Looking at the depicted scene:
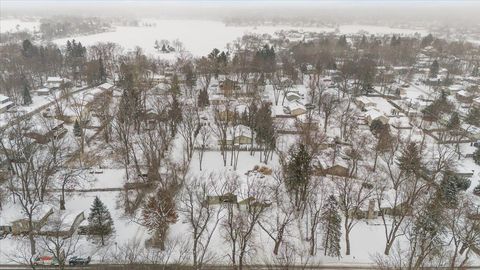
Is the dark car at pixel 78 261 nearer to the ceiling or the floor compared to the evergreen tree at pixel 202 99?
nearer to the floor

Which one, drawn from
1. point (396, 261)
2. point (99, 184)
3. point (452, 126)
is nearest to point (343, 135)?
point (452, 126)

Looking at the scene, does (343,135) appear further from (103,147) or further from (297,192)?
(103,147)

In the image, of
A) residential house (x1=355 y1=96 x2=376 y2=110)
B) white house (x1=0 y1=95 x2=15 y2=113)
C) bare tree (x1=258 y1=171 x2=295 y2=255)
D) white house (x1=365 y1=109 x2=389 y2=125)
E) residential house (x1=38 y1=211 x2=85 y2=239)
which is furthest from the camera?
residential house (x1=355 y1=96 x2=376 y2=110)

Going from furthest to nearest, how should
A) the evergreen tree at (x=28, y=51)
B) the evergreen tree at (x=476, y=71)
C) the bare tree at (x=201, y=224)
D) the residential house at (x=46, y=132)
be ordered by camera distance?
the evergreen tree at (x=476, y=71) → the evergreen tree at (x=28, y=51) → the residential house at (x=46, y=132) → the bare tree at (x=201, y=224)

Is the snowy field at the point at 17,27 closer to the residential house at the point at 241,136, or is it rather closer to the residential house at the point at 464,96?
the residential house at the point at 241,136

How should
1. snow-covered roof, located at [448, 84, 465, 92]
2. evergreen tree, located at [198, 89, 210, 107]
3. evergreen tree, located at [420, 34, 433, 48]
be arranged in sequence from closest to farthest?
evergreen tree, located at [198, 89, 210, 107] < snow-covered roof, located at [448, 84, 465, 92] < evergreen tree, located at [420, 34, 433, 48]

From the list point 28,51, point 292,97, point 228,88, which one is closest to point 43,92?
point 28,51

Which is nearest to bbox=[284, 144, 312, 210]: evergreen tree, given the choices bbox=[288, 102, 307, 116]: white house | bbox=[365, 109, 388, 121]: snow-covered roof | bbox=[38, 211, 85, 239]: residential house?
bbox=[38, 211, 85, 239]: residential house

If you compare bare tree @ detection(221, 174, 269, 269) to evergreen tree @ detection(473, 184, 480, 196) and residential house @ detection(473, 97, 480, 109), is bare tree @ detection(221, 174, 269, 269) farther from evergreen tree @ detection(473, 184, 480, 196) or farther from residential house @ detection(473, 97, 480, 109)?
residential house @ detection(473, 97, 480, 109)

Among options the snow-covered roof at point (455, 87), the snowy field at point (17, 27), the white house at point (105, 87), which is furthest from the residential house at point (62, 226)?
the snowy field at point (17, 27)
